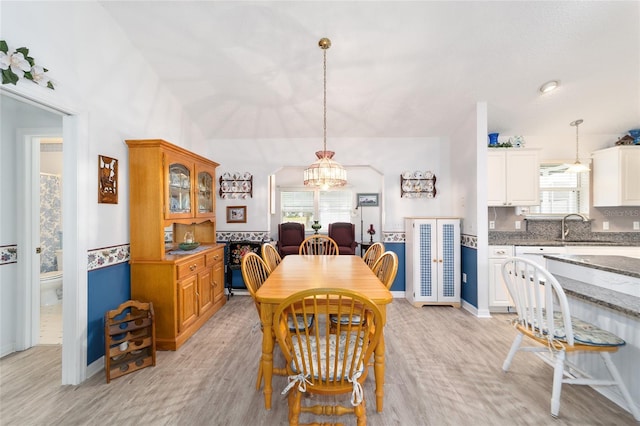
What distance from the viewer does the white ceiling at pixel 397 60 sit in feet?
7.17

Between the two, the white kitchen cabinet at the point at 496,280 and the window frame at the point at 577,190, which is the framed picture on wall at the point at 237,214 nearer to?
the white kitchen cabinet at the point at 496,280

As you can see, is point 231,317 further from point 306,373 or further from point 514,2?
point 514,2

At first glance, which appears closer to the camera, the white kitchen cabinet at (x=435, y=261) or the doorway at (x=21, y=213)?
the doorway at (x=21, y=213)

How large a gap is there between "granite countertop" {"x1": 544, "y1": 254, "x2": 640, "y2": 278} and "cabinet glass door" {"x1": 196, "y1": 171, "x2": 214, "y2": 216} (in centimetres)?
350

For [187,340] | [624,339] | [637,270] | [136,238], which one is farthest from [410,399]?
[136,238]

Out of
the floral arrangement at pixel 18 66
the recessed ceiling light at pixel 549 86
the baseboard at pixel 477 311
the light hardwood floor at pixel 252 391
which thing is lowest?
the light hardwood floor at pixel 252 391

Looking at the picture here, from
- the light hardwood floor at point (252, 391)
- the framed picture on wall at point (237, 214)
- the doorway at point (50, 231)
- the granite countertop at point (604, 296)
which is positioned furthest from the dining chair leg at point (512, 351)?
the doorway at point (50, 231)

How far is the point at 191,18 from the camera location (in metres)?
2.22

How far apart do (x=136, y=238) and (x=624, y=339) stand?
3749 mm

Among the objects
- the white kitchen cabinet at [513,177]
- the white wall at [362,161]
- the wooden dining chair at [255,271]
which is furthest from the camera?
the white wall at [362,161]

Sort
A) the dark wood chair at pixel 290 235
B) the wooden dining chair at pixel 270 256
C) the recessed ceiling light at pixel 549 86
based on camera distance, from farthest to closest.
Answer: the dark wood chair at pixel 290 235 < the recessed ceiling light at pixel 549 86 < the wooden dining chair at pixel 270 256

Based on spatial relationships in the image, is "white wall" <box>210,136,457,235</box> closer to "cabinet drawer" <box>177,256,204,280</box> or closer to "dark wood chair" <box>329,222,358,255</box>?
"dark wood chair" <box>329,222,358,255</box>

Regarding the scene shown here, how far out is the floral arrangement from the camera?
1479 mm

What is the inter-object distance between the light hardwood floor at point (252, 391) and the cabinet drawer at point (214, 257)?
84 centimetres
